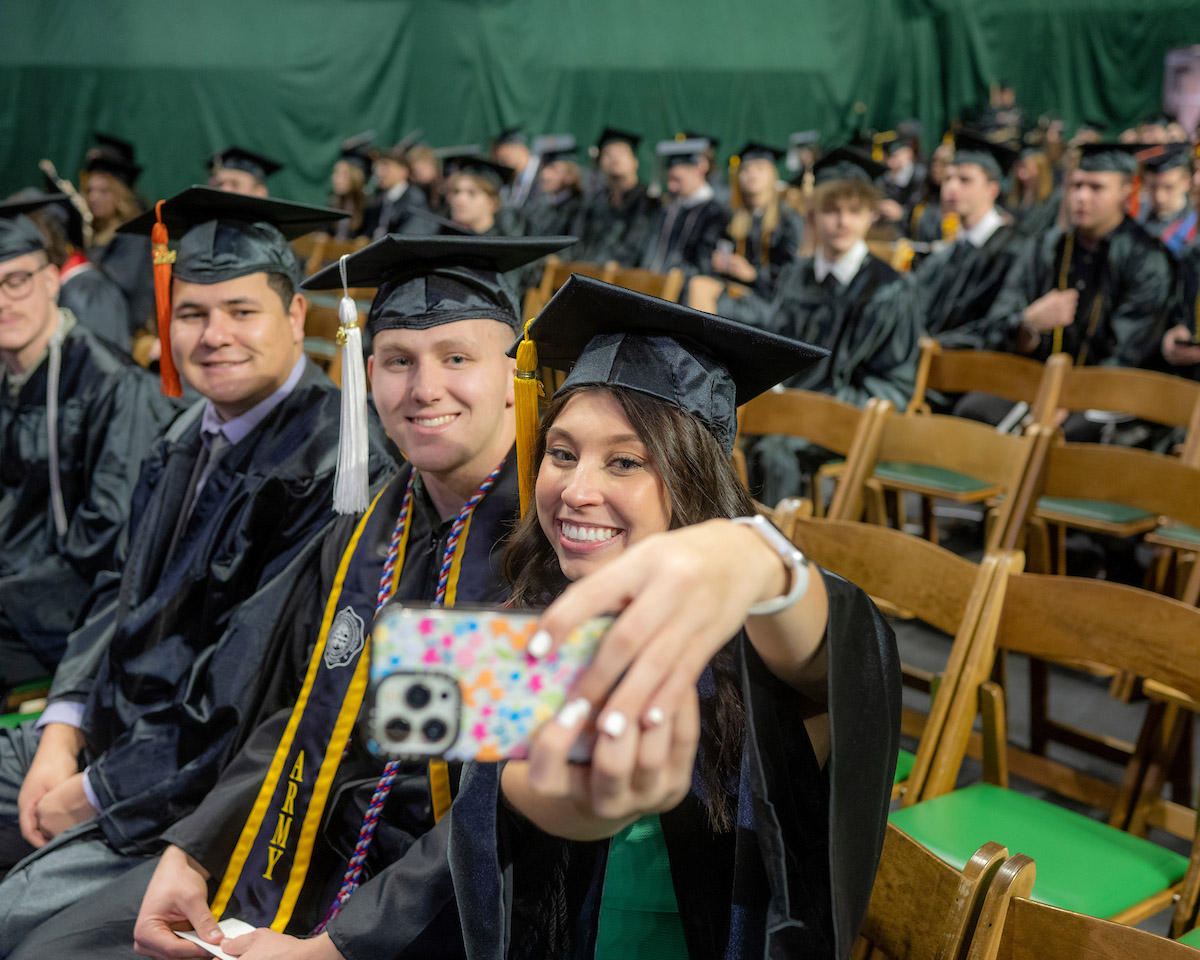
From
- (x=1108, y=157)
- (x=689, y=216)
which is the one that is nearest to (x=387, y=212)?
(x=689, y=216)

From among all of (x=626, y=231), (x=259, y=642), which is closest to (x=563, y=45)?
(x=626, y=231)

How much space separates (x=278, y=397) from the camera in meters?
2.18

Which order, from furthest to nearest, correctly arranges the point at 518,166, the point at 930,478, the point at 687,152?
1. the point at 518,166
2. the point at 687,152
3. the point at 930,478

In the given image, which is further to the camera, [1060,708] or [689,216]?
[689,216]

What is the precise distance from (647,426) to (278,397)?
1.30 meters

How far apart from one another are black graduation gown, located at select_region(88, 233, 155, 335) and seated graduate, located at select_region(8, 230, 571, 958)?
402cm

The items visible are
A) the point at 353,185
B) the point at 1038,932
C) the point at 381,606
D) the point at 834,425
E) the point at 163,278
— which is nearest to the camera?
the point at 1038,932

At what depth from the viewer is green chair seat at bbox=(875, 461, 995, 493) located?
3.54 meters

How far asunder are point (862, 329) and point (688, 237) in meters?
4.10

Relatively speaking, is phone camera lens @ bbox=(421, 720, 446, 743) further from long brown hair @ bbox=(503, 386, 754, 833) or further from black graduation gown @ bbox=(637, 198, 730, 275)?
black graduation gown @ bbox=(637, 198, 730, 275)

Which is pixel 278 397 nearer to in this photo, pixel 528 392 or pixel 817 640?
pixel 528 392

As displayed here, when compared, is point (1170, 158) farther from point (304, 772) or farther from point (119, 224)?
point (304, 772)

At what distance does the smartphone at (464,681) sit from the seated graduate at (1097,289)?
14.3ft

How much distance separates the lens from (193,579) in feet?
6.64
